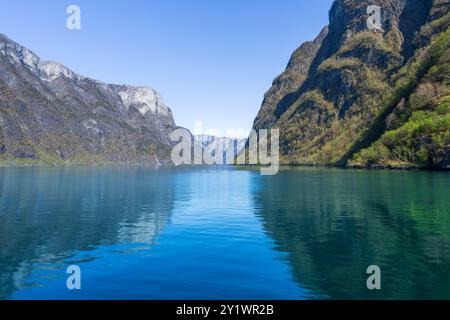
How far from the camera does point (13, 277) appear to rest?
1121 inches

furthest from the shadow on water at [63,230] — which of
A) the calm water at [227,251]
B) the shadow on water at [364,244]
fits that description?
the shadow on water at [364,244]

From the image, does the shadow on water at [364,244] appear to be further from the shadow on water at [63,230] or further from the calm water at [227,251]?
the shadow on water at [63,230]

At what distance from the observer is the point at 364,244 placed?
3944cm

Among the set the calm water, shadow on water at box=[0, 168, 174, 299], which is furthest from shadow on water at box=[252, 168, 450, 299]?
shadow on water at box=[0, 168, 174, 299]

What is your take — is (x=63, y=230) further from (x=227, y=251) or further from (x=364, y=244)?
(x=364, y=244)

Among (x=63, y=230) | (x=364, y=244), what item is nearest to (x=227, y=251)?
(x=364, y=244)

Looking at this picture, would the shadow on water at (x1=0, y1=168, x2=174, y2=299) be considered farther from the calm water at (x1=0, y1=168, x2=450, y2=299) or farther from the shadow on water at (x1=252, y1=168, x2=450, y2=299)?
the shadow on water at (x1=252, y1=168, x2=450, y2=299)

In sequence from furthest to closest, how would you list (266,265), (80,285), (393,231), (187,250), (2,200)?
(2,200), (393,231), (187,250), (266,265), (80,285)

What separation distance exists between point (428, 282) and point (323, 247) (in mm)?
12486

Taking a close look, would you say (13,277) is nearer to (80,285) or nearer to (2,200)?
(80,285)

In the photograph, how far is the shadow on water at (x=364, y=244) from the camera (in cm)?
2658

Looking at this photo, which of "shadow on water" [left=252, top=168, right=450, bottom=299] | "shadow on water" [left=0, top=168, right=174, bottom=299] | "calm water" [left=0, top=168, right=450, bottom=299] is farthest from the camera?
"shadow on water" [left=0, top=168, right=174, bottom=299]

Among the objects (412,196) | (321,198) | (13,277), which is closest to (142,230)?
(13,277)

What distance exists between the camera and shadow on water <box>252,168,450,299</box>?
26578 millimetres
